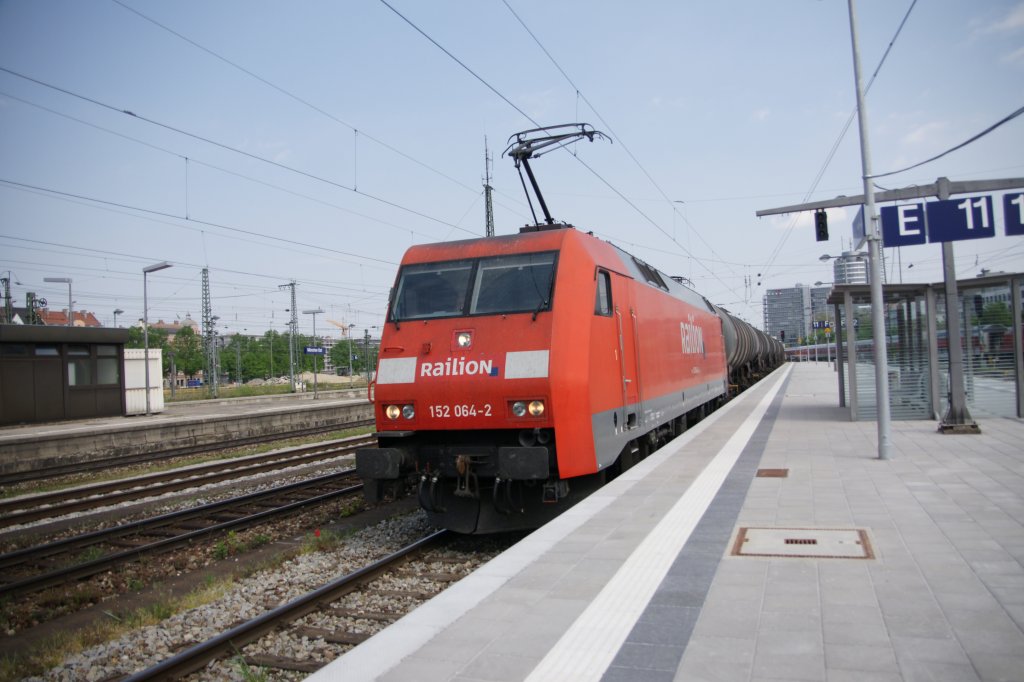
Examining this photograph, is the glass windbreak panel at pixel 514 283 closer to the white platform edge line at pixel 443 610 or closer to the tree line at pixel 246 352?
the white platform edge line at pixel 443 610

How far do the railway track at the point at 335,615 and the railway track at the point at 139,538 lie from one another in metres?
2.97

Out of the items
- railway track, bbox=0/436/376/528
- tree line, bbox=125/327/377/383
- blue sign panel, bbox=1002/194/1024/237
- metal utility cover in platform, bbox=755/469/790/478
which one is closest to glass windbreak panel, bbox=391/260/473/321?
metal utility cover in platform, bbox=755/469/790/478

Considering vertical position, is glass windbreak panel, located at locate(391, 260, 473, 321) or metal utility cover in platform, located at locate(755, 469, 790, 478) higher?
glass windbreak panel, located at locate(391, 260, 473, 321)

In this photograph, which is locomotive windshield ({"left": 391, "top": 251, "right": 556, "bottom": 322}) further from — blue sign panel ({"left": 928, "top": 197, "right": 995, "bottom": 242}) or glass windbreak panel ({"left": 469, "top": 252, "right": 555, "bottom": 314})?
blue sign panel ({"left": 928, "top": 197, "right": 995, "bottom": 242})

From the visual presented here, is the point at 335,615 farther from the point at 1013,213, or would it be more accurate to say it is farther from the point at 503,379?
the point at 1013,213

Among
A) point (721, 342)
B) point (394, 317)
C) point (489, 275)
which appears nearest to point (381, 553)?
point (394, 317)

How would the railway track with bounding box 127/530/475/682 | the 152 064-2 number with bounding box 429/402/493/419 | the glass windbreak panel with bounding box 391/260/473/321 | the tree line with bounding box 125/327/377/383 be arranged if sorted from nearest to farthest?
1. the railway track with bounding box 127/530/475/682
2. the 152 064-2 number with bounding box 429/402/493/419
3. the glass windbreak panel with bounding box 391/260/473/321
4. the tree line with bounding box 125/327/377/383

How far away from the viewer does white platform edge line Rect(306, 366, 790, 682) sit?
373 centimetres

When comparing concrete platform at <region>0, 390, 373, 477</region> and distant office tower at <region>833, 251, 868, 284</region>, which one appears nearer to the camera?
concrete platform at <region>0, 390, 373, 477</region>

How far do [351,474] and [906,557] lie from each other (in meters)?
9.69

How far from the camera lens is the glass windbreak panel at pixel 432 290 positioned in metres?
8.18

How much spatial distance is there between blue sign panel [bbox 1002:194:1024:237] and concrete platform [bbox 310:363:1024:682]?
528 centimetres

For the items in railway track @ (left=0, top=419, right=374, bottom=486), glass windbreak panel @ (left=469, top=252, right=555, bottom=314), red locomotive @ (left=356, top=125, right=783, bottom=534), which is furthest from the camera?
railway track @ (left=0, top=419, right=374, bottom=486)

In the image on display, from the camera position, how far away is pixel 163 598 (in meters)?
6.58
